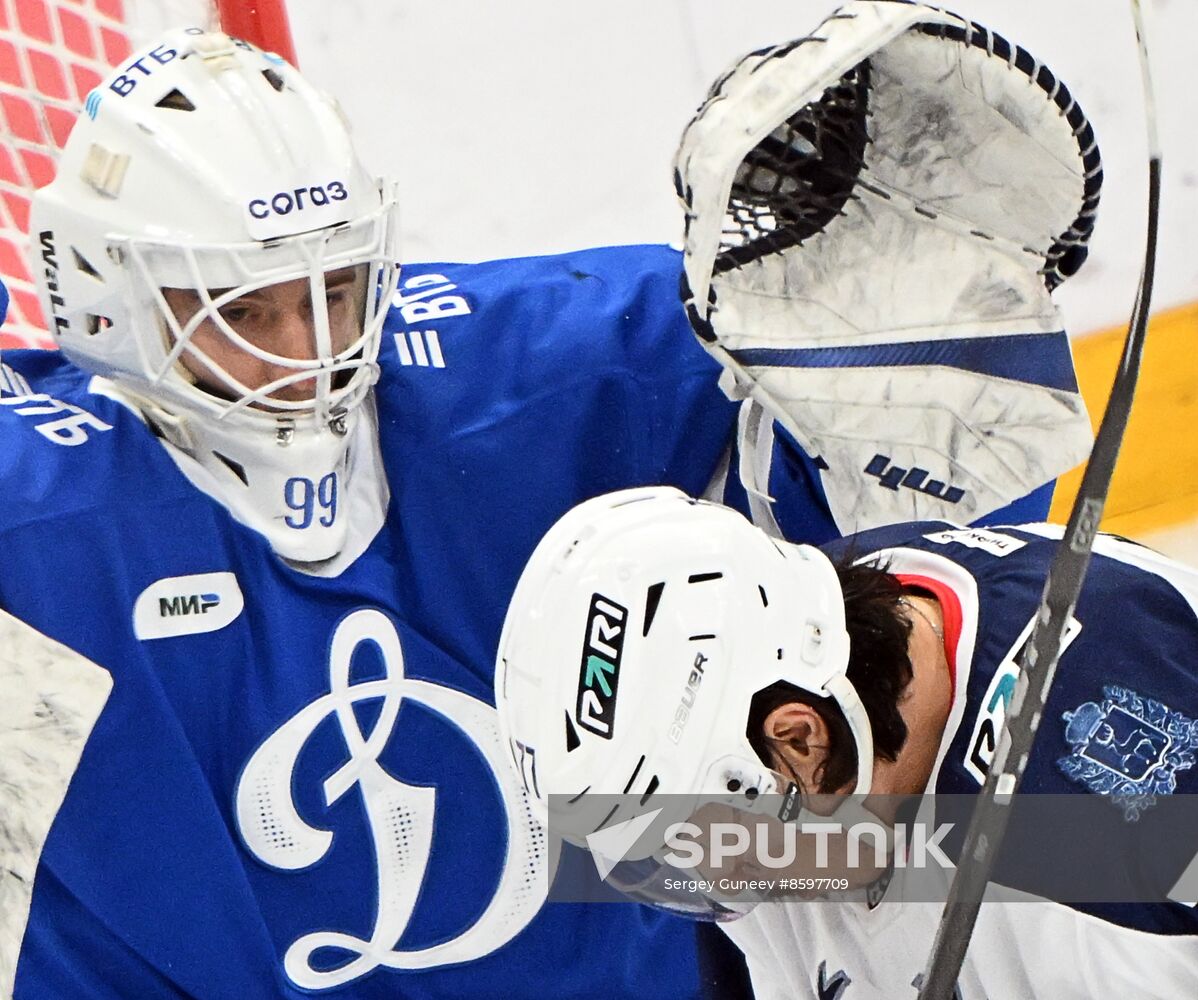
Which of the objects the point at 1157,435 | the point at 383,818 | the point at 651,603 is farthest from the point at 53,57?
the point at 1157,435

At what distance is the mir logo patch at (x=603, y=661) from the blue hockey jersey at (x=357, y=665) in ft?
1.92

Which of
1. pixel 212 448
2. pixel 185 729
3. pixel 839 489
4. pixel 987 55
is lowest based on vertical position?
pixel 185 729

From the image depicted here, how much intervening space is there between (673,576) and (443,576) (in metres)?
0.60

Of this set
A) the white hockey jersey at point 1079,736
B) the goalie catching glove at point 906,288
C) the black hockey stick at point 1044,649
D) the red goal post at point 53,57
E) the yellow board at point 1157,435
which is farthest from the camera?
the yellow board at point 1157,435

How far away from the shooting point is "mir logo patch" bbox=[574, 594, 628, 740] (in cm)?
119

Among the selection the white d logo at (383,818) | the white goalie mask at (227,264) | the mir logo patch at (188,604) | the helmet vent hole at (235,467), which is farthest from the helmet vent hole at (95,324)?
the white d logo at (383,818)

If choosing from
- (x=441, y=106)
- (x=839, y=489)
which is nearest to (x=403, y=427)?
(x=839, y=489)

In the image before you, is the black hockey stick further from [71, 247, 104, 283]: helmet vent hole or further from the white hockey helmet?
[71, 247, 104, 283]: helmet vent hole

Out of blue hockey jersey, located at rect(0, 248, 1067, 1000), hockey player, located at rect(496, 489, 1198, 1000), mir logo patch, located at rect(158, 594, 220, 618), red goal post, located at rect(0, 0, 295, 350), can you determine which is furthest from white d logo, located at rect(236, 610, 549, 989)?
red goal post, located at rect(0, 0, 295, 350)

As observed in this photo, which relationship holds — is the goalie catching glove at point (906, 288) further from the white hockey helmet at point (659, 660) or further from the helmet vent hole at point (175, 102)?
the helmet vent hole at point (175, 102)

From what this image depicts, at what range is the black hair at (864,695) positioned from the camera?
4.00 ft

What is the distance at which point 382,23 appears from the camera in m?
2.35

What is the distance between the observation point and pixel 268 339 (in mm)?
1614

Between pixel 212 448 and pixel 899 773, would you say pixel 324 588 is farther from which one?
pixel 899 773
